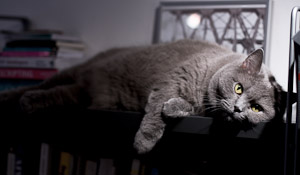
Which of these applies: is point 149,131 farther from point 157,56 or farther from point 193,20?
point 193,20

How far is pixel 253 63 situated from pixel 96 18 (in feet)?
2.99

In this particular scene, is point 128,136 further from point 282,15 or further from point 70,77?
point 282,15

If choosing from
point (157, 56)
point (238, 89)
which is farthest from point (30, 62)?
point (238, 89)

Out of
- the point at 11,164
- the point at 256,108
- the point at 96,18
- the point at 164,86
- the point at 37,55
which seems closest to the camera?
the point at 256,108

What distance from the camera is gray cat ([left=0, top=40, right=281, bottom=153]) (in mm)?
905

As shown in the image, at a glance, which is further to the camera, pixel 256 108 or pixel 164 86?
pixel 164 86

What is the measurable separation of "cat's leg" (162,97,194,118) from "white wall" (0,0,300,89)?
1.95 feet

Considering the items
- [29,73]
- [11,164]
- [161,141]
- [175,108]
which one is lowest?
[11,164]

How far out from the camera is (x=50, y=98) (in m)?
1.15

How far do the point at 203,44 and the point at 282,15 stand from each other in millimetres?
323

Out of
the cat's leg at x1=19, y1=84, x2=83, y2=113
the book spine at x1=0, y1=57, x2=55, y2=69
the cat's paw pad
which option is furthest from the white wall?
the cat's paw pad

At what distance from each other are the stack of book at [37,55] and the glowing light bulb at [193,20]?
0.55 m

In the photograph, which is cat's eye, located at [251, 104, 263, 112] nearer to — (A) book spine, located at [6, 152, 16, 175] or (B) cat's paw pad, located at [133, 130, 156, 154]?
(B) cat's paw pad, located at [133, 130, 156, 154]

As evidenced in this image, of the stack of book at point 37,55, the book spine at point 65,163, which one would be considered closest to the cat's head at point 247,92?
the book spine at point 65,163
